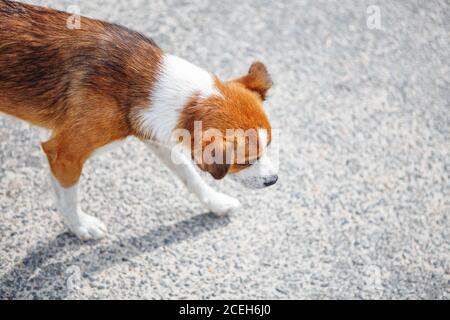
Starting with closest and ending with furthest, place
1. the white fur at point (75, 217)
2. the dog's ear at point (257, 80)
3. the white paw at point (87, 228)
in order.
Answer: the dog's ear at point (257, 80), the white fur at point (75, 217), the white paw at point (87, 228)

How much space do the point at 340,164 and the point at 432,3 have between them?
2484 mm

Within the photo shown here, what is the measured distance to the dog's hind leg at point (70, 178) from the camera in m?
3.04

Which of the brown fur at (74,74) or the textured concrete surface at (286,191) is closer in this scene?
the brown fur at (74,74)

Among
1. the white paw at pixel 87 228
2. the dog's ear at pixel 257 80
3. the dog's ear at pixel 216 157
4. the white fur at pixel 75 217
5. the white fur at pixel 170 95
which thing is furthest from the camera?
the white paw at pixel 87 228

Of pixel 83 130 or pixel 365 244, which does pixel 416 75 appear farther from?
pixel 83 130

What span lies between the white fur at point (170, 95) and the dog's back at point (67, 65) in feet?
0.21

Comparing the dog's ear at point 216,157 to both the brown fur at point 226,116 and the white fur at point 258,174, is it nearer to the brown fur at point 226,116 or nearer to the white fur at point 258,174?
the brown fur at point 226,116

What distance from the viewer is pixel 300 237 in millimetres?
3910

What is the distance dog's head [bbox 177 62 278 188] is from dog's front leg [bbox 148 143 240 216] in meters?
0.77

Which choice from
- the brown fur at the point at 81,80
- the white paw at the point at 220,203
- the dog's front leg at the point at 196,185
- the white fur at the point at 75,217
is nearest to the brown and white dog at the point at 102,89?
the brown fur at the point at 81,80

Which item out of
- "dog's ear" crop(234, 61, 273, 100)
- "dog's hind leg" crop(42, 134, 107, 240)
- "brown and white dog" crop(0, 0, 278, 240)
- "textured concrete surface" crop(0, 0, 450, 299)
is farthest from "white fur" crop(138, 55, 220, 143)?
"textured concrete surface" crop(0, 0, 450, 299)

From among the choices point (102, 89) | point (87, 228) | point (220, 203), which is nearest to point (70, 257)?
point (87, 228)

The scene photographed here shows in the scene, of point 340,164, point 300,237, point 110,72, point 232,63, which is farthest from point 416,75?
point 110,72

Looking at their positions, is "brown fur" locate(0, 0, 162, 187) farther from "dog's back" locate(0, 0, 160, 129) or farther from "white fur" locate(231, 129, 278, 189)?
"white fur" locate(231, 129, 278, 189)
